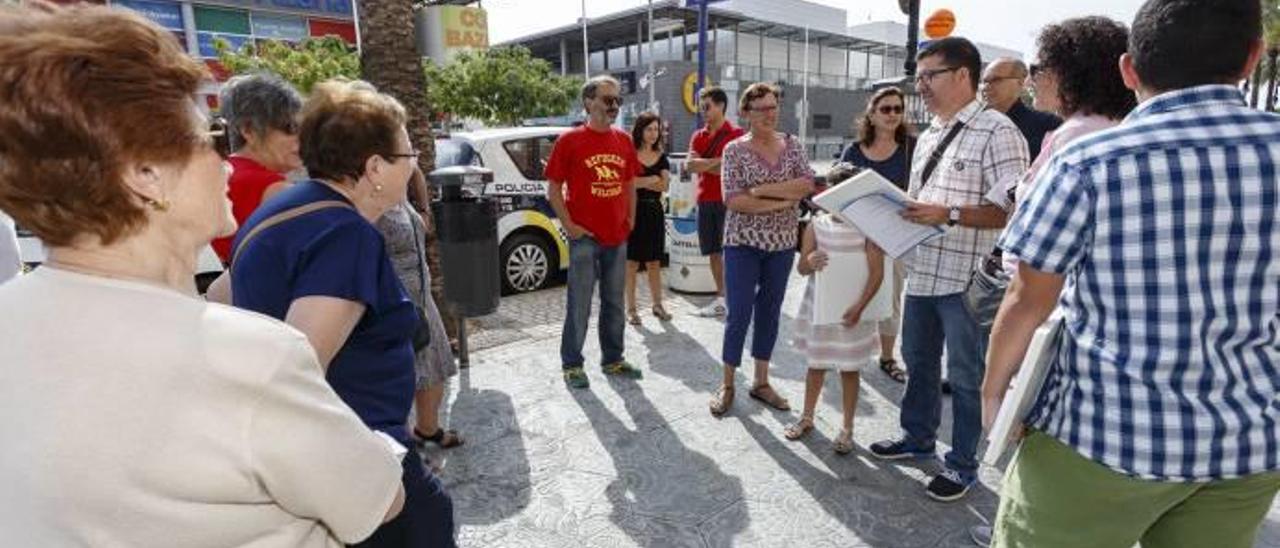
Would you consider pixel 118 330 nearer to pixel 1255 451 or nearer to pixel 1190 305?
pixel 1190 305

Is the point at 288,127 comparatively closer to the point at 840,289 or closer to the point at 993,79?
the point at 840,289

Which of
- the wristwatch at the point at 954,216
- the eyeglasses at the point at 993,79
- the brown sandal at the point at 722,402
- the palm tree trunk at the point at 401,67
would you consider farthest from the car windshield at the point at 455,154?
the wristwatch at the point at 954,216

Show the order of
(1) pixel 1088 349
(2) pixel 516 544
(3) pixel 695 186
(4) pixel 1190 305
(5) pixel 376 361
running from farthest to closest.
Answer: (3) pixel 695 186
(2) pixel 516 544
(5) pixel 376 361
(1) pixel 1088 349
(4) pixel 1190 305

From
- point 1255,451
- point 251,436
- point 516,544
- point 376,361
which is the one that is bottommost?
point 516,544

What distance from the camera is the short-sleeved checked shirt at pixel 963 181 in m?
2.76

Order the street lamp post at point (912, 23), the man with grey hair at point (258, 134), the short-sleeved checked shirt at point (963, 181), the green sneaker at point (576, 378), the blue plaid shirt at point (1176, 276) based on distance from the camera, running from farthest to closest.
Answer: the street lamp post at point (912, 23), the green sneaker at point (576, 378), the short-sleeved checked shirt at point (963, 181), the man with grey hair at point (258, 134), the blue plaid shirt at point (1176, 276)

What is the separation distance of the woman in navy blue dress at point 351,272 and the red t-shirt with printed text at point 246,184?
0.77m

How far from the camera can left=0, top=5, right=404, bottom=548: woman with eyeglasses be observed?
2.79ft

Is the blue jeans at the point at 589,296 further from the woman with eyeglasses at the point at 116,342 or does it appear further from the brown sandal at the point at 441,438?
the woman with eyeglasses at the point at 116,342

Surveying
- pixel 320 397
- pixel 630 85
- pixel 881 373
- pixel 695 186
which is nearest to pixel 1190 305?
pixel 320 397

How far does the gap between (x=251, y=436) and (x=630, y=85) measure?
136 feet

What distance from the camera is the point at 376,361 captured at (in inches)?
66.5

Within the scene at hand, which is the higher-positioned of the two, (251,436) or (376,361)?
(251,436)

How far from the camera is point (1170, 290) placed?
1.38 m
